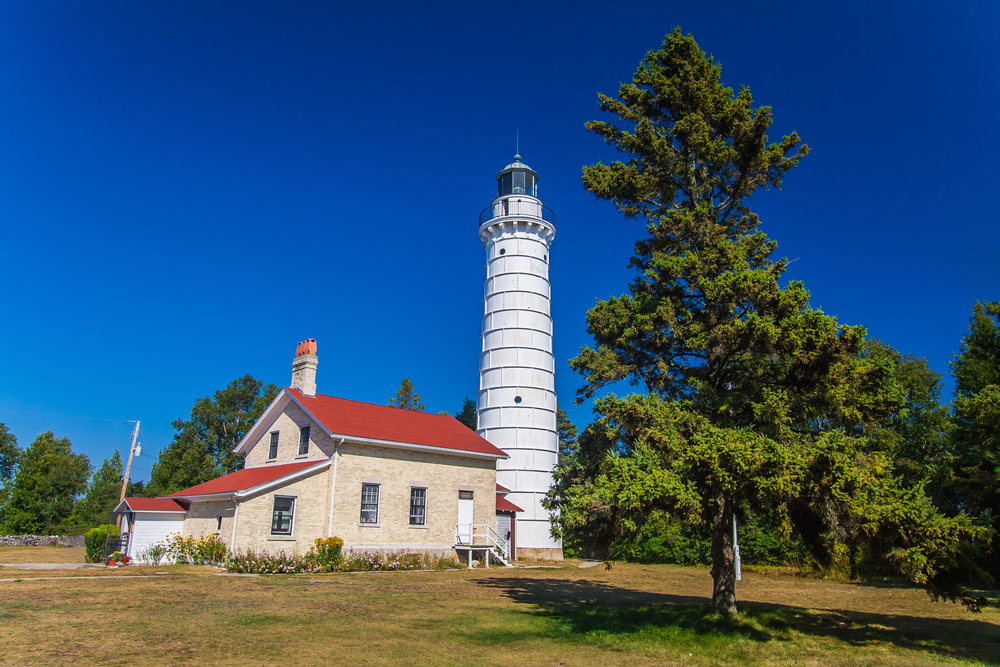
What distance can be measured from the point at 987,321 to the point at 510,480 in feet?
73.5

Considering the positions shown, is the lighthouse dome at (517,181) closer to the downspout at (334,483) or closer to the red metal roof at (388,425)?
the red metal roof at (388,425)

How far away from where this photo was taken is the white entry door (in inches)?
1016

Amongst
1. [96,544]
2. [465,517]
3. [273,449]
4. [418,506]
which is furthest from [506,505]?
[96,544]

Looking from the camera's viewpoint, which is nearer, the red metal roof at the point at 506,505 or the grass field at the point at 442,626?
the grass field at the point at 442,626

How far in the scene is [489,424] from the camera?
34.9m

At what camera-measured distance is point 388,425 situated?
2562 centimetres

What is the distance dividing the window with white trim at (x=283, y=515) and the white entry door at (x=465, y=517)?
7.26 meters

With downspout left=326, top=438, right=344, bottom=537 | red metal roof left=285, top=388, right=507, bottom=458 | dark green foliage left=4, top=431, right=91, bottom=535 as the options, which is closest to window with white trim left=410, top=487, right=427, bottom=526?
red metal roof left=285, top=388, right=507, bottom=458

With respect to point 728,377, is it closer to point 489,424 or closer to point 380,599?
point 380,599

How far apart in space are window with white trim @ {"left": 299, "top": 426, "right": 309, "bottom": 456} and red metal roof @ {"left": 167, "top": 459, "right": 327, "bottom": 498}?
1.44ft

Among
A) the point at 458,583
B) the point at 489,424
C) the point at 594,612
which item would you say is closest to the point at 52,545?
the point at 489,424

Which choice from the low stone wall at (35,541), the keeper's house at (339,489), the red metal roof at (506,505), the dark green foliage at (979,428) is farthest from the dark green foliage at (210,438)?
the dark green foliage at (979,428)

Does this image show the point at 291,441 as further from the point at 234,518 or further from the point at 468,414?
the point at 468,414

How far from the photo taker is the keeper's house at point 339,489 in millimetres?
21469
